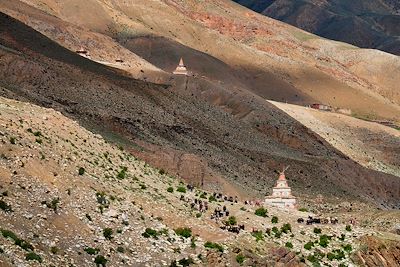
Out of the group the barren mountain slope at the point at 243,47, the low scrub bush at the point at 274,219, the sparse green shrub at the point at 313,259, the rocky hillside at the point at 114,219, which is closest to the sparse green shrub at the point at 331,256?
the rocky hillside at the point at 114,219

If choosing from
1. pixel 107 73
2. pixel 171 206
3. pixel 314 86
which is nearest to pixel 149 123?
pixel 107 73

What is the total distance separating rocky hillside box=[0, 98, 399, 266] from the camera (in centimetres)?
3325

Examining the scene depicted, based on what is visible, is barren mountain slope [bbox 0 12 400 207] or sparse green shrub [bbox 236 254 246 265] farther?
barren mountain slope [bbox 0 12 400 207]

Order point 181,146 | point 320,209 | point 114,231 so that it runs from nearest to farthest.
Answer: point 114,231, point 320,209, point 181,146

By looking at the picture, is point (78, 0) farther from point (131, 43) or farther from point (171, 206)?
point (171, 206)

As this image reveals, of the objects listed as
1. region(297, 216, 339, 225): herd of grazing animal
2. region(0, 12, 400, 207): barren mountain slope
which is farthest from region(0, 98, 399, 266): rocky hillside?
region(0, 12, 400, 207): barren mountain slope

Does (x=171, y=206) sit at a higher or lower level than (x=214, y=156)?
higher

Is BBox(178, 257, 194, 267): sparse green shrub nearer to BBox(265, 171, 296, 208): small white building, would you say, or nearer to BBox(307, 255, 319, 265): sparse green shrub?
BBox(307, 255, 319, 265): sparse green shrub

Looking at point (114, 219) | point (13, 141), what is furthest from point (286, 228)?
point (13, 141)

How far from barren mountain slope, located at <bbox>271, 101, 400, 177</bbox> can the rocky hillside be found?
65.1m

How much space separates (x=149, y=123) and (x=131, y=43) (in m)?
74.3

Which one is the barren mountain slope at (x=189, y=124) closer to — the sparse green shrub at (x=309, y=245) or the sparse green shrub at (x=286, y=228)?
the sparse green shrub at (x=286, y=228)

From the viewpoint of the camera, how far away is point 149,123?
76.8 m

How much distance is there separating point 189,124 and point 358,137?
45.5 metres
